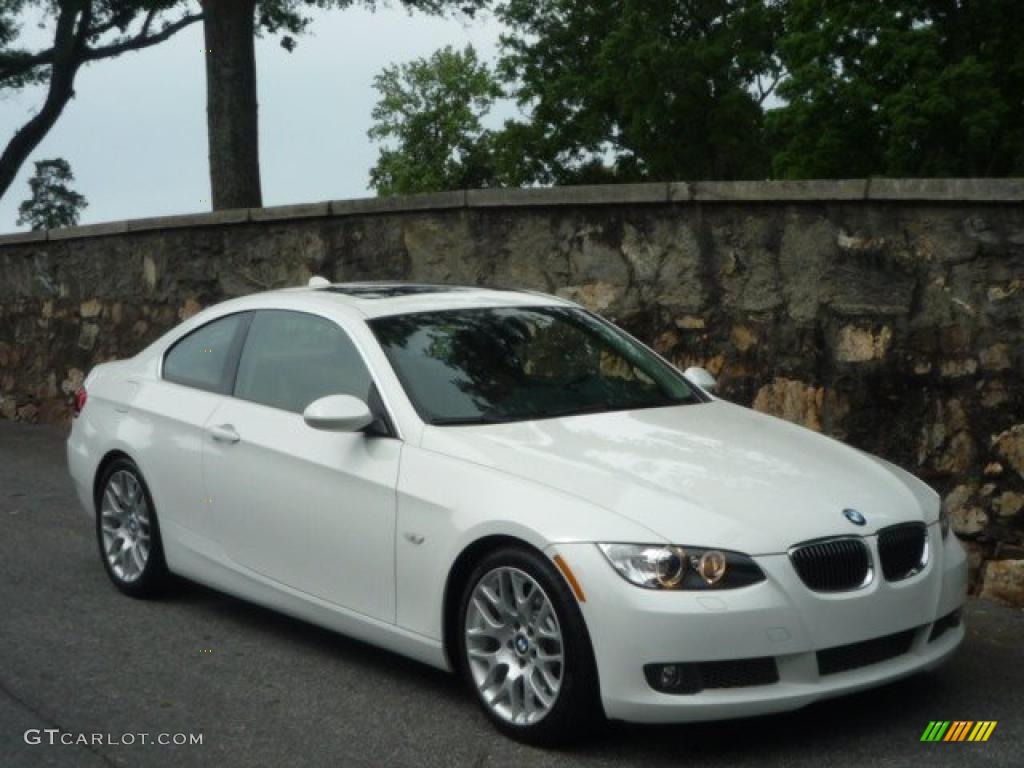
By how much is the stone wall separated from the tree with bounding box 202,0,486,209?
518 cm

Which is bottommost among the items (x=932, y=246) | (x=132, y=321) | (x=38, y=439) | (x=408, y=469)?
(x=38, y=439)

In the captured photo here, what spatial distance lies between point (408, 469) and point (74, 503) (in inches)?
213

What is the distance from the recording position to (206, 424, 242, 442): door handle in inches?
268

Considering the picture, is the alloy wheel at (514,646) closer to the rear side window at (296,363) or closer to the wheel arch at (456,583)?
the wheel arch at (456,583)

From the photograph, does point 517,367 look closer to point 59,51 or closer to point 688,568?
point 688,568

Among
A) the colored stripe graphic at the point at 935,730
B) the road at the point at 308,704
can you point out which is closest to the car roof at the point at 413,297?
the road at the point at 308,704

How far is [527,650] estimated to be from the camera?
5.40 m

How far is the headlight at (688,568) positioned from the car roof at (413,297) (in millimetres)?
2097

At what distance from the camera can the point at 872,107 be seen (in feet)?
130

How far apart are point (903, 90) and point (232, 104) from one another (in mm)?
23468

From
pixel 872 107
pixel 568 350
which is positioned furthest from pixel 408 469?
pixel 872 107

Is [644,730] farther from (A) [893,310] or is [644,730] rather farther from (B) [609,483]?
(A) [893,310]

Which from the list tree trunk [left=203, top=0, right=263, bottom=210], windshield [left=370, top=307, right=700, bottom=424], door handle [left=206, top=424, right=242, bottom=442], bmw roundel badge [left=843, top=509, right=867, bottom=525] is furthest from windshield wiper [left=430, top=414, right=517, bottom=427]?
tree trunk [left=203, top=0, right=263, bottom=210]

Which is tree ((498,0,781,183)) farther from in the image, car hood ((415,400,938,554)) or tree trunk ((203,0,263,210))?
car hood ((415,400,938,554))
